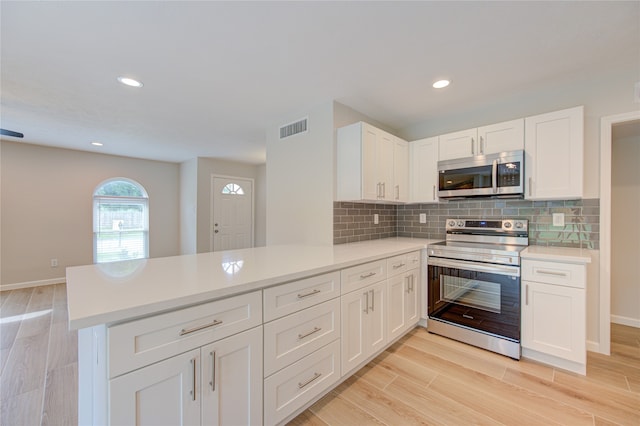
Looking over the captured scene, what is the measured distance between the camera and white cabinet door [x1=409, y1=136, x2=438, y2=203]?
122 inches

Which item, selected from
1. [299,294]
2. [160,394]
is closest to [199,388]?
[160,394]

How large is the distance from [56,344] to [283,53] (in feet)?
11.2

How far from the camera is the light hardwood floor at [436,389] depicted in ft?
5.36

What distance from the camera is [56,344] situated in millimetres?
2576

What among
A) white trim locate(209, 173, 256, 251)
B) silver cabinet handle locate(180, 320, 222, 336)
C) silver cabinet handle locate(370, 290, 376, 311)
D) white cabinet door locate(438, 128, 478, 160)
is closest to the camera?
silver cabinet handle locate(180, 320, 222, 336)

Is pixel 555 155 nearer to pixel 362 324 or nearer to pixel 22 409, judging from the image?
pixel 362 324

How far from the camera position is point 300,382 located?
5.17ft

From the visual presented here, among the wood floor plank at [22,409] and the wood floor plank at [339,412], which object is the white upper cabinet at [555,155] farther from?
the wood floor plank at [22,409]

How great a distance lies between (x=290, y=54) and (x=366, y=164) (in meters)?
1.20

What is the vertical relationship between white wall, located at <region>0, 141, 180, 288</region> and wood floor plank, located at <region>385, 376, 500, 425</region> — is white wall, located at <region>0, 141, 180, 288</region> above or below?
above

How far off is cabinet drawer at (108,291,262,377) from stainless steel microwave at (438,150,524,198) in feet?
7.87

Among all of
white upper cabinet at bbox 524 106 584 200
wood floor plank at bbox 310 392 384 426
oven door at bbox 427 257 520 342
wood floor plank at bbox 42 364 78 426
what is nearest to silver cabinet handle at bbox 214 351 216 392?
wood floor plank at bbox 310 392 384 426

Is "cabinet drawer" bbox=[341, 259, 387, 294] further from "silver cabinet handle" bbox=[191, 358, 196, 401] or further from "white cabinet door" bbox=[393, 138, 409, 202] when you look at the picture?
"white cabinet door" bbox=[393, 138, 409, 202]

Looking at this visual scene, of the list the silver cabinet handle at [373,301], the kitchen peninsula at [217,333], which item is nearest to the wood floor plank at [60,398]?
the kitchen peninsula at [217,333]
